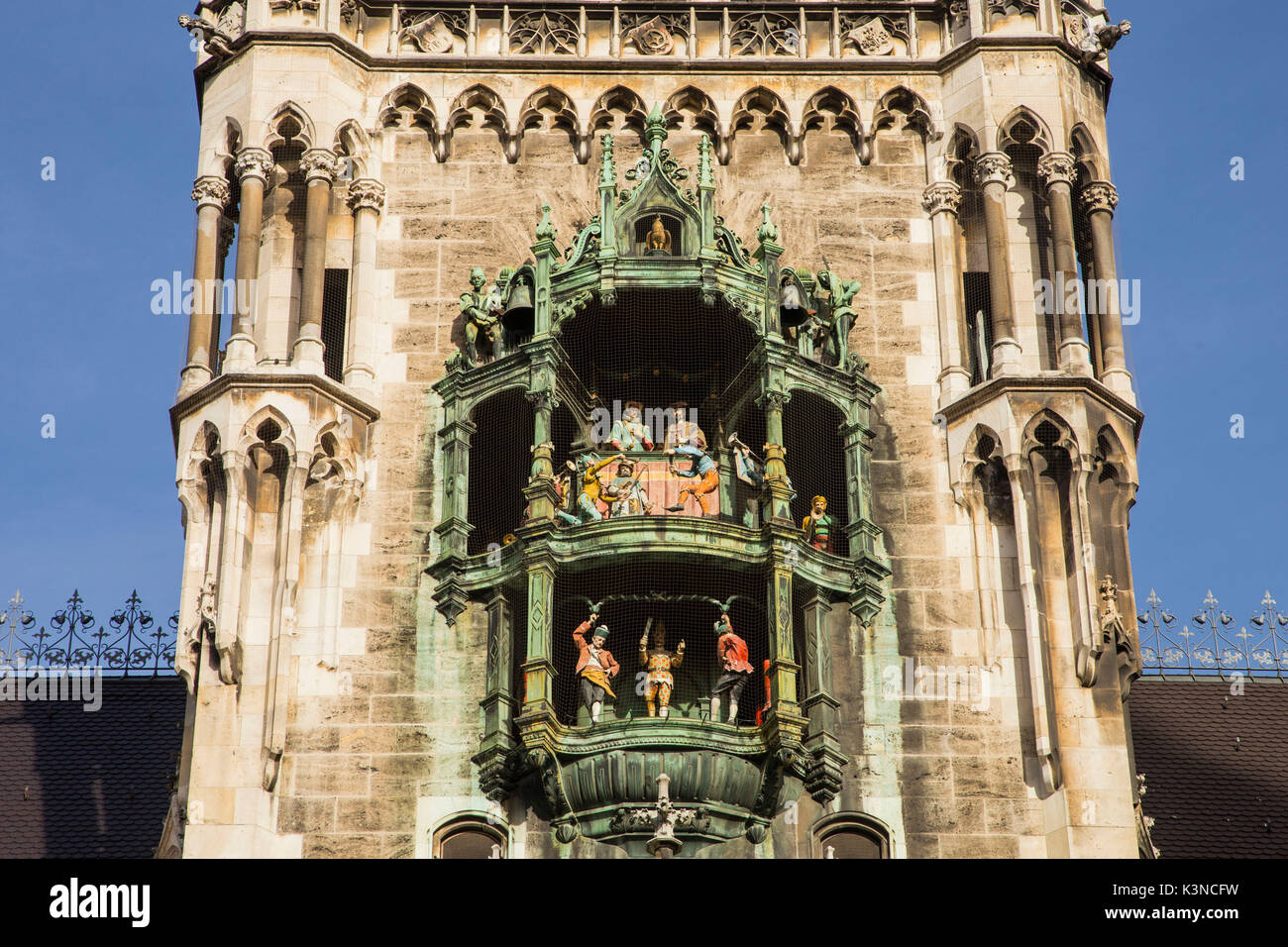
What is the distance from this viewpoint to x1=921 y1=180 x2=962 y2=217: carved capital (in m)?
34.2

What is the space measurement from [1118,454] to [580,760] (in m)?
6.89

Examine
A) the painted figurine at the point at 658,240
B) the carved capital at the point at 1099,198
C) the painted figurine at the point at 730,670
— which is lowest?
the painted figurine at the point at 730,670

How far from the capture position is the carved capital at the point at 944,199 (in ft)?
112

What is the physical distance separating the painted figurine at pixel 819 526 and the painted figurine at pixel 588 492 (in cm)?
216

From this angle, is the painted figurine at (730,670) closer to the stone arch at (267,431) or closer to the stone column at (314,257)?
the stone arch at (267,431)

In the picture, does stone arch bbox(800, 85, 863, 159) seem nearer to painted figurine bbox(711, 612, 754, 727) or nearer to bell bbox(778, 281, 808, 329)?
bell bbox(778, 281, 808, 329)

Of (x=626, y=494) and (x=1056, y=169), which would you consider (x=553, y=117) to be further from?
(x=1056, y=169)

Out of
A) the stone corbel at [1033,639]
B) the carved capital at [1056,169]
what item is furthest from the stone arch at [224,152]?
the stone corbel at [1033,639]

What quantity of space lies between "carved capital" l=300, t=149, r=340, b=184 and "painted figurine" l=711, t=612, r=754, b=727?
7.20 metres

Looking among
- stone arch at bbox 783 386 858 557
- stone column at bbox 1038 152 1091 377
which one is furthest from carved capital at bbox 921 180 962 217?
stone arch at bbox 783 386 858 557

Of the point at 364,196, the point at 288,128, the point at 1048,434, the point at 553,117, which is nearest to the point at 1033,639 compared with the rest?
the point at 1048,434

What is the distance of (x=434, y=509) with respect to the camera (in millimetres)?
32094
